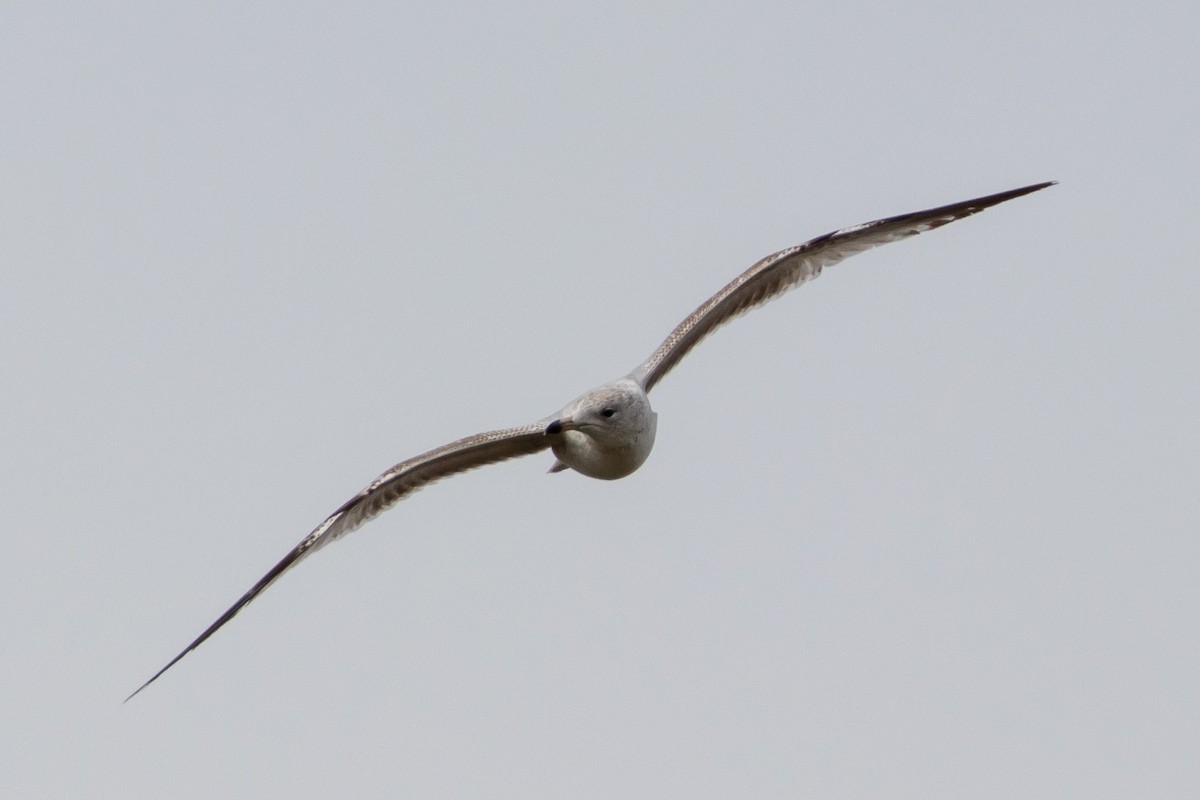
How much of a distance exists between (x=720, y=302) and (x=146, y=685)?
16.2 feet

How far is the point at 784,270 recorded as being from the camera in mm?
10602

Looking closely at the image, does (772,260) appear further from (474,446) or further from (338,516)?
(338,516)

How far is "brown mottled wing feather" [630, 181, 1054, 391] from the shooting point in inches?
395

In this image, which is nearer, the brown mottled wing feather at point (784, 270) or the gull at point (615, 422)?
the gull at point (615, 422)

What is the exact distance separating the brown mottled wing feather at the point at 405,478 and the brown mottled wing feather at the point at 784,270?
1024 millimetres

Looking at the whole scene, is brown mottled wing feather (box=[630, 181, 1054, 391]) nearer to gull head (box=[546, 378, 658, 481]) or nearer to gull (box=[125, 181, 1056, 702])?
gull (box=[125, 181, 1056, 702])

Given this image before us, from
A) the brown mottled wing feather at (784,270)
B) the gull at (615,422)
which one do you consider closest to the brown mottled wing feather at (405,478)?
the gull at (615,422)

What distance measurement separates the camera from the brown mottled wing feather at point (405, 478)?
9.62 meters

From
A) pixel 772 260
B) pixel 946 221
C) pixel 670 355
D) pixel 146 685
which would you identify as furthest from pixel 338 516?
pixel 946 221

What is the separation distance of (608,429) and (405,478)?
2104mm

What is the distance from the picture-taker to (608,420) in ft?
29.3

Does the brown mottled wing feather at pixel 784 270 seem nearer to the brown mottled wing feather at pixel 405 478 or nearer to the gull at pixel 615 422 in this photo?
the gull at pixel 615 422

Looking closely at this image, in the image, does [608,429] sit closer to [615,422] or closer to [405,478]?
[615,422]

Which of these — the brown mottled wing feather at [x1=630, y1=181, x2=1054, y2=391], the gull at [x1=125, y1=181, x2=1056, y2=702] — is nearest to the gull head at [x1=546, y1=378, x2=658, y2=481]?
the gull at [x1=125, y1=181, x2=1056, y2=702]
